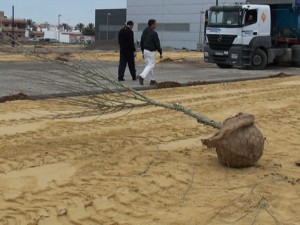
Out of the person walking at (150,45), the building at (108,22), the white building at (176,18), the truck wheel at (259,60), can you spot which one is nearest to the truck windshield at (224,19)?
the truck wheel at (259,60)

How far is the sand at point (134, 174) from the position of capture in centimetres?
451

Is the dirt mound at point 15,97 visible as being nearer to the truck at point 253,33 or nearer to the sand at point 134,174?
the sand at point 134,174

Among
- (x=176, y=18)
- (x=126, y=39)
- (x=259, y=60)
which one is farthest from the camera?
(x=176, y=18)

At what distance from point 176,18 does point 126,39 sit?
2377 inches

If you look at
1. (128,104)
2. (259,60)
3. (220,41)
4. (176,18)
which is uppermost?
(176,18)

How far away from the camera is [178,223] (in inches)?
171

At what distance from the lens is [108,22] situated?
10038 centimetres

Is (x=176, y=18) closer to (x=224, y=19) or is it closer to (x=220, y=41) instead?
(x=220, y=41)

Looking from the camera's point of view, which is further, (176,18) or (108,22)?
(108,22)

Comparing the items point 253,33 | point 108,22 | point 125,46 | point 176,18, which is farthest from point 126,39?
point 108,22

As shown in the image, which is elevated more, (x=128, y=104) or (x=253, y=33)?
(x=253, y=33)

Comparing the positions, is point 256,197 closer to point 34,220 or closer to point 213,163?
point 213,163

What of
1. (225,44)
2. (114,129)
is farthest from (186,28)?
(114,129)

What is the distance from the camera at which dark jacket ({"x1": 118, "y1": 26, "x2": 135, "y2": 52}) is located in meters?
15.6
